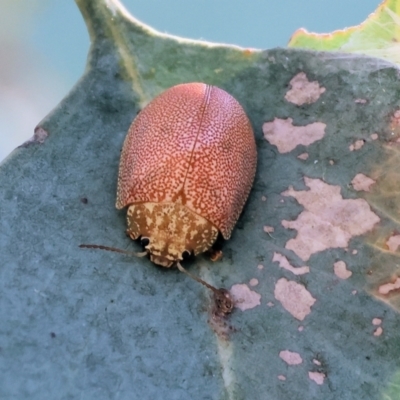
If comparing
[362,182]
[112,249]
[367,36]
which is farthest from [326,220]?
[367,36]

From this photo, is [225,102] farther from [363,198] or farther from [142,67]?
[363,198]

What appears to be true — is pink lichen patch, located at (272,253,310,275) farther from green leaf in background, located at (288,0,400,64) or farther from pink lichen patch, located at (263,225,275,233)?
green leaf in background, located at (288,0,400,64)

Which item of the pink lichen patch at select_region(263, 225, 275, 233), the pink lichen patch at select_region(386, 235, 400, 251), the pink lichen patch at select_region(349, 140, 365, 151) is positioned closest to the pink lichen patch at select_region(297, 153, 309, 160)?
the pink lichen patch at select_region(349, 140, 365, 151)

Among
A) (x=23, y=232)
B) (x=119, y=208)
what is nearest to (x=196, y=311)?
(x=119, y=208)

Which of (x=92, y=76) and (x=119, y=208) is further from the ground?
(x=92, y=76)

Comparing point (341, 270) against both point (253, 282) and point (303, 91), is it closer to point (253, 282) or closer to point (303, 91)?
point (253, 282)

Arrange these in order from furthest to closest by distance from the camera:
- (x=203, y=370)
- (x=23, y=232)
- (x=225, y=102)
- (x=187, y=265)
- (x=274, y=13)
A: (x=274, y=13) → (x=225, y=102) → (x=187, y=265) → (x=23, y=232) → (x=203, y=370)

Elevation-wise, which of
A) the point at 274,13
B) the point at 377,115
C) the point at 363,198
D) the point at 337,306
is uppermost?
the point at 377,115
